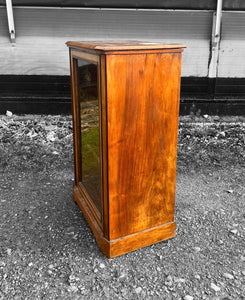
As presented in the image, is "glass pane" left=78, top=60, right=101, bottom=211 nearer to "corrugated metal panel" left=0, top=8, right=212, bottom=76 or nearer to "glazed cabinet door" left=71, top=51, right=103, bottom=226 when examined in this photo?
"glazed cabinet door" left=71, top=51, right=103, bottom=226

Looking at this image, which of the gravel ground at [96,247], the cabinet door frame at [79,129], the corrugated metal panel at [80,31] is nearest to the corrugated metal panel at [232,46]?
the corrugated metal panel at [80,31]

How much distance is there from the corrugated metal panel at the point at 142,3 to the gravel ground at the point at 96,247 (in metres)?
2.18

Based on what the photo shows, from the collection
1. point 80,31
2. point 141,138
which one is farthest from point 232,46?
point 141,138

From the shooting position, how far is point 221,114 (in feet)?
16.4

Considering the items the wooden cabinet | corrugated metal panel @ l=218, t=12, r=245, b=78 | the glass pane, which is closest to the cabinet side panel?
the wooden cabinet

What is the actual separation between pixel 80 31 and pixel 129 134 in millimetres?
3249

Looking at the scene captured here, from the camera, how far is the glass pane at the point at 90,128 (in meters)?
2.02

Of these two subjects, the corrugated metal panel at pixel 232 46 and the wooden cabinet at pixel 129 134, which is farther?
the corrugated metal panel at pixel 232 46

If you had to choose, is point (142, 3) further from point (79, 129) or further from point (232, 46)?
point (79, 129)

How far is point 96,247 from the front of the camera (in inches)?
85.5

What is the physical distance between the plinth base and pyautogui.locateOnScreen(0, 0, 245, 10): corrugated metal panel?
11.1 feet

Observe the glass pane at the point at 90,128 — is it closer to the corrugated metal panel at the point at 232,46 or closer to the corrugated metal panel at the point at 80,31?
the corrugated metal panel at the point at 80,31

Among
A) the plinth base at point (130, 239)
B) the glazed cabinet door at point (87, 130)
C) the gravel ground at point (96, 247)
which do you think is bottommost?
the gravel ground at point (96, 247)

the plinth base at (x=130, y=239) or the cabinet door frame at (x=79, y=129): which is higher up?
the cabinet door frame at (x=79, y=129)
